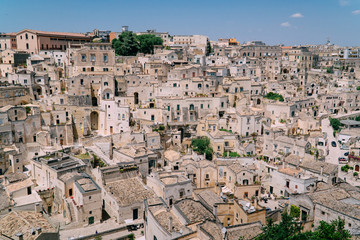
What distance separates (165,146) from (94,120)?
1144 centimetres

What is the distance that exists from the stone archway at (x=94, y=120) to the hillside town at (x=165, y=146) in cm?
29

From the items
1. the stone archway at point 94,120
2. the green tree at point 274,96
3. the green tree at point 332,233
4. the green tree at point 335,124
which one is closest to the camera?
the green tree at point 332,233

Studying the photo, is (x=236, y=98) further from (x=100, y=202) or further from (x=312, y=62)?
(x=312, y=62)

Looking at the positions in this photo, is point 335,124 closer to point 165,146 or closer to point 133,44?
point 165,146

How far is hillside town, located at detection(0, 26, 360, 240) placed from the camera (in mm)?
25297

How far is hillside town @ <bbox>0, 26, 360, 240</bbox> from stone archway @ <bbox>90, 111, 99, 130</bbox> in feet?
0.94

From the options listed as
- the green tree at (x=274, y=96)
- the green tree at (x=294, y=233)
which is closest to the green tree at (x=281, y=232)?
the green tree at (x=294, y=233)

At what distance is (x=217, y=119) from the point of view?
4753cm

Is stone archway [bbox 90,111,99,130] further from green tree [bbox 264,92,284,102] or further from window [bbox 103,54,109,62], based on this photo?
green tree [bbox 264,92,284,102]

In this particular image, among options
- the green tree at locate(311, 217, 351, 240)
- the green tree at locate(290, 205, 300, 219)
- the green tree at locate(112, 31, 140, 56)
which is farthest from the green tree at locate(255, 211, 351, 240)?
the green tree at locate(112, 31, 140, 56)

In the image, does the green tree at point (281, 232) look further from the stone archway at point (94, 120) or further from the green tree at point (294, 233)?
the stone archway at point (94, 120)

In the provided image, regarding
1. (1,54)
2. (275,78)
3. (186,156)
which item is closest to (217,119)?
(186,156)

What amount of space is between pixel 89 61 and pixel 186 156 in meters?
26.2

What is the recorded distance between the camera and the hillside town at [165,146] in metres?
25.3
